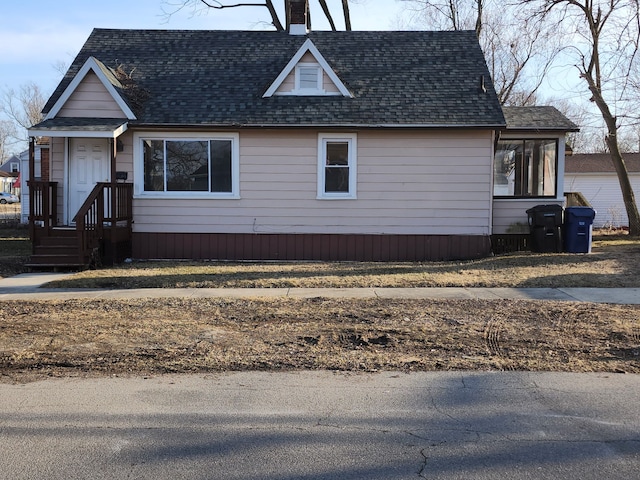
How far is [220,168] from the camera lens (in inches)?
616

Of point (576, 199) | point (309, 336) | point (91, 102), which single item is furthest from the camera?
point (576, 199)

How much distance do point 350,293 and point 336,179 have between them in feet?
Answer: 17.9

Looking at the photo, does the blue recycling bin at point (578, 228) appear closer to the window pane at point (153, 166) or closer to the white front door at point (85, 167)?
the window pane at point (153, 166)

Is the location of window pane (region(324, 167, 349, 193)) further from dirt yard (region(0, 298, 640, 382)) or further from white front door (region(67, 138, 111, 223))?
dirt yard (region(0, 298, 640, 382))

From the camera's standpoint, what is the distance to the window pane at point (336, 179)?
1564 cm

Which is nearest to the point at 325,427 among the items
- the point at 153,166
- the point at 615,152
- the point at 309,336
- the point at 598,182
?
the point at 309,336

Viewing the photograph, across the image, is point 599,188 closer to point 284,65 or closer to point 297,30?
point 297,30

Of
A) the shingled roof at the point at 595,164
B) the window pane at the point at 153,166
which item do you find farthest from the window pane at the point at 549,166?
the shingled roof at the point at 595,164

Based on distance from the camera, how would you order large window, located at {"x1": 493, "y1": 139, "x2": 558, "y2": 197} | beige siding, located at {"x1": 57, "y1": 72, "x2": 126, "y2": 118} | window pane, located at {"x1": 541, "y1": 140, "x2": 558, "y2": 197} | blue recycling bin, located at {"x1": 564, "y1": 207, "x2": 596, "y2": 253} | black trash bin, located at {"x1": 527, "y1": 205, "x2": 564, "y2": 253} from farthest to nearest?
1. large window, located at {"x1": 493, "y1": 139, "x2": 558, "y2": 197}
2. window pane, located at {"x1": 541, "y1": 140, "x2": 558, "y2": 197}
3. black trash bin, located at {"x1": 527, "y1": 205, "x2": 564, "y2": 253}
4. blue recycling bin, located at {"x1": 564, "y1": 207, "x2": 596, "y2": 253}
5. beige siding, located at {"x1": 57, "y1": 72, "x2": 126, "y2": 118}

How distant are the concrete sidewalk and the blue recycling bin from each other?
→ 4.73m

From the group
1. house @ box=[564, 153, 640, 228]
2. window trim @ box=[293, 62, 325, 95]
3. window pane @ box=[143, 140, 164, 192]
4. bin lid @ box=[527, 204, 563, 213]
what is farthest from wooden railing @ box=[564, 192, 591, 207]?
house @ box=[564, 153, 640, 228]

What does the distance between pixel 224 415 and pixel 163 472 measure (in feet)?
3.55

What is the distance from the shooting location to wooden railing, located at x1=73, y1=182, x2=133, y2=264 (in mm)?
13234

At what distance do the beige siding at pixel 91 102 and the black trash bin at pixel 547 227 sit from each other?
10684 millimetres
